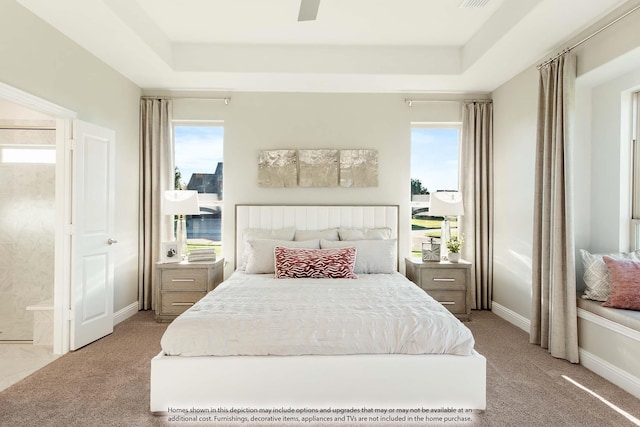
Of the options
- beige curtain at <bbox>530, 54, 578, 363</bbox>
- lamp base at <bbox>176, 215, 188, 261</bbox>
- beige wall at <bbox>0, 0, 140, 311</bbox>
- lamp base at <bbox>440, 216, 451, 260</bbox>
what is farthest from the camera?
lamp base at <bbox>440, 216, 451, 260</bbox>

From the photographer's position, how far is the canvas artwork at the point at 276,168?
4.86 meters

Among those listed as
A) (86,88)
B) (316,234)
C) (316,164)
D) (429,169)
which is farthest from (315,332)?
(429,169)

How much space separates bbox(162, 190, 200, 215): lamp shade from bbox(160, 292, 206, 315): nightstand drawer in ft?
2.93

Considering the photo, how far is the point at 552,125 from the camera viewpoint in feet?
11.4

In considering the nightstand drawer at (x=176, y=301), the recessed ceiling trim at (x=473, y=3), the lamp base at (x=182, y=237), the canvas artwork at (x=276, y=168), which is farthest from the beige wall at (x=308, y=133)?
the recessed ceiling trim at (x=473, y=3)

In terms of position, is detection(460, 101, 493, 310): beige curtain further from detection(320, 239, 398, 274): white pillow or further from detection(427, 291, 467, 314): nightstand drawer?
detection(320, 239, 398, 274): white pillow

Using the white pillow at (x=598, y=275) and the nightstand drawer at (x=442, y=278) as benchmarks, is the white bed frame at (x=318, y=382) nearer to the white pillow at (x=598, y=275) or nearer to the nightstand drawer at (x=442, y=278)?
the white pillow at (x=598, y=275)

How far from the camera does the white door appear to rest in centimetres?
347

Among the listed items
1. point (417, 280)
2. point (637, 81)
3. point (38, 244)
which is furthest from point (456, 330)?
point (38, 244)

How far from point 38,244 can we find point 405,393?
405 centimetres

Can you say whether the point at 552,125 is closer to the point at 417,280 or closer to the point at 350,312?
the point at 417,280

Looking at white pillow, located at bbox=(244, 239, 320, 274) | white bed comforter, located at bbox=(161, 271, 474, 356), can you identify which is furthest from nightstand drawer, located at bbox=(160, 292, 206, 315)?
white bed comforter, located at bbox=(161, 271, 474, 356)

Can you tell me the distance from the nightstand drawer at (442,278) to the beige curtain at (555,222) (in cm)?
84

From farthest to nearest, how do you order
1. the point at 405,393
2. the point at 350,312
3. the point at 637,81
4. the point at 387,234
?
the point at 387,234
the point at 637,81
the point at 350,312
the point at 405,393
